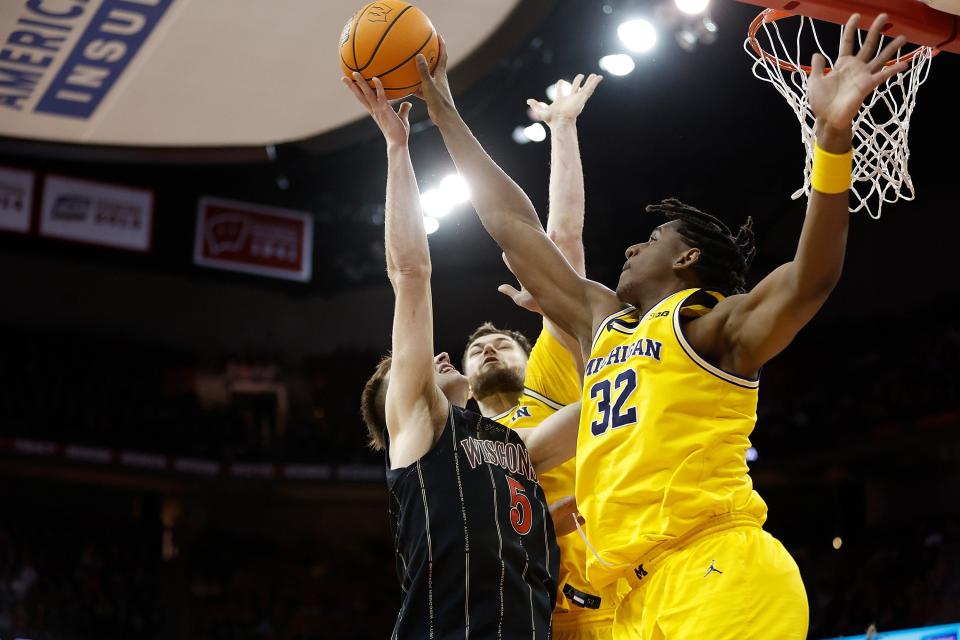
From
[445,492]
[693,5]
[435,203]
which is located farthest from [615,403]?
[435,203]

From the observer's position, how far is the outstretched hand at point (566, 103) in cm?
447

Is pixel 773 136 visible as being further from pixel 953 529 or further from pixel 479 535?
pixel 479 535

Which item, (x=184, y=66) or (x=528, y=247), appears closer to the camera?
(x=528, y=247)

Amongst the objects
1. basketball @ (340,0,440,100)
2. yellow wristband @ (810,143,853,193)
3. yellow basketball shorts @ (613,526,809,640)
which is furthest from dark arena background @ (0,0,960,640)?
yellow basketball shorts @ (613,526,809,640)

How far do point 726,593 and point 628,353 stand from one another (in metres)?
0.67

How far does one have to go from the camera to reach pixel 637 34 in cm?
883

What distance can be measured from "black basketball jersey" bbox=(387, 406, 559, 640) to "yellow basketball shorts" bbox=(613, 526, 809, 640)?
1.67ft

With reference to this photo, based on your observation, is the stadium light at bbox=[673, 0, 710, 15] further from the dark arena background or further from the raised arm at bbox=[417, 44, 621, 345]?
the raised arm at bbox=[417, 44, 621, 345]

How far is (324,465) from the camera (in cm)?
1753

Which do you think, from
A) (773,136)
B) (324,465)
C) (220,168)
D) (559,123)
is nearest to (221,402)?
(324,465)

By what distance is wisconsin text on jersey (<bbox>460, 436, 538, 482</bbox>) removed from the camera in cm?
331

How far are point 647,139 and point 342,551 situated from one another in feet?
29.8

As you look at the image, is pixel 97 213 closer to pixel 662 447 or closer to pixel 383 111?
pixel 383 111

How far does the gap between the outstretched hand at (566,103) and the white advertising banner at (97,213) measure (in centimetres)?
1103
